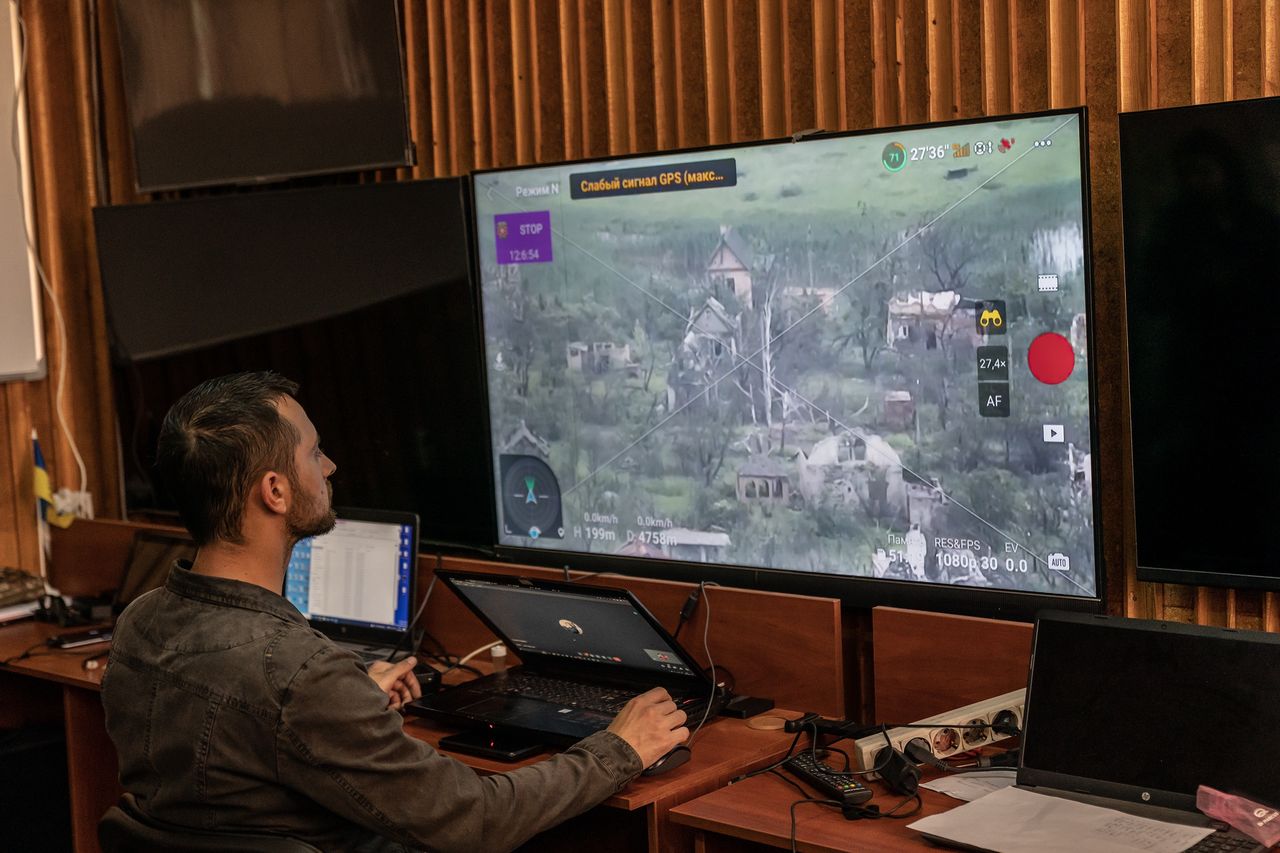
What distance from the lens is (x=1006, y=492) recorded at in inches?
98.2

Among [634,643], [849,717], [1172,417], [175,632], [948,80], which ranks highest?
[948,80]

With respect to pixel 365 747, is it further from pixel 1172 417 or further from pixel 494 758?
pixel 1172 417

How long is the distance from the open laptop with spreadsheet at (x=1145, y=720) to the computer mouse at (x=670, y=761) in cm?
47

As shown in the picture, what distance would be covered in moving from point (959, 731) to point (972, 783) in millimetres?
139

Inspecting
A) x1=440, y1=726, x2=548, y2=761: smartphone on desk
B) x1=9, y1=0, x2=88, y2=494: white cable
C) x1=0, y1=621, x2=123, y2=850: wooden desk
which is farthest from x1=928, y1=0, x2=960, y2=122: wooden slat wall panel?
x1=9, y1=0, x2=88, y2=494: white cable

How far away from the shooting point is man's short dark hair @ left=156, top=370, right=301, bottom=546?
1913mm

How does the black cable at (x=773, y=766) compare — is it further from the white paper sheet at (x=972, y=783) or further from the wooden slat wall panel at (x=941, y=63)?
the wooden slat wall panel at (x=941, y=63)

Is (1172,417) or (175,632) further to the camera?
(1172,417)

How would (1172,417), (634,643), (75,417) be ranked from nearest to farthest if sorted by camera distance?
(1172,417) → (634,643) → (75,417)

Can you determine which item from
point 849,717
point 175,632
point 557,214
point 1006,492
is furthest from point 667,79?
point 175,632

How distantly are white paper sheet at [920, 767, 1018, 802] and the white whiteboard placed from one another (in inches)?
128

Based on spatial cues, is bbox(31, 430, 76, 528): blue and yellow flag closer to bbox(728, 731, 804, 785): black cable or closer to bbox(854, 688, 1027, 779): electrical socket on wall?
bbox(728, 731, 804, 785): black cable

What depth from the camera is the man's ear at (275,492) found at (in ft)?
6.34

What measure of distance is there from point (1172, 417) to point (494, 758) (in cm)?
131
